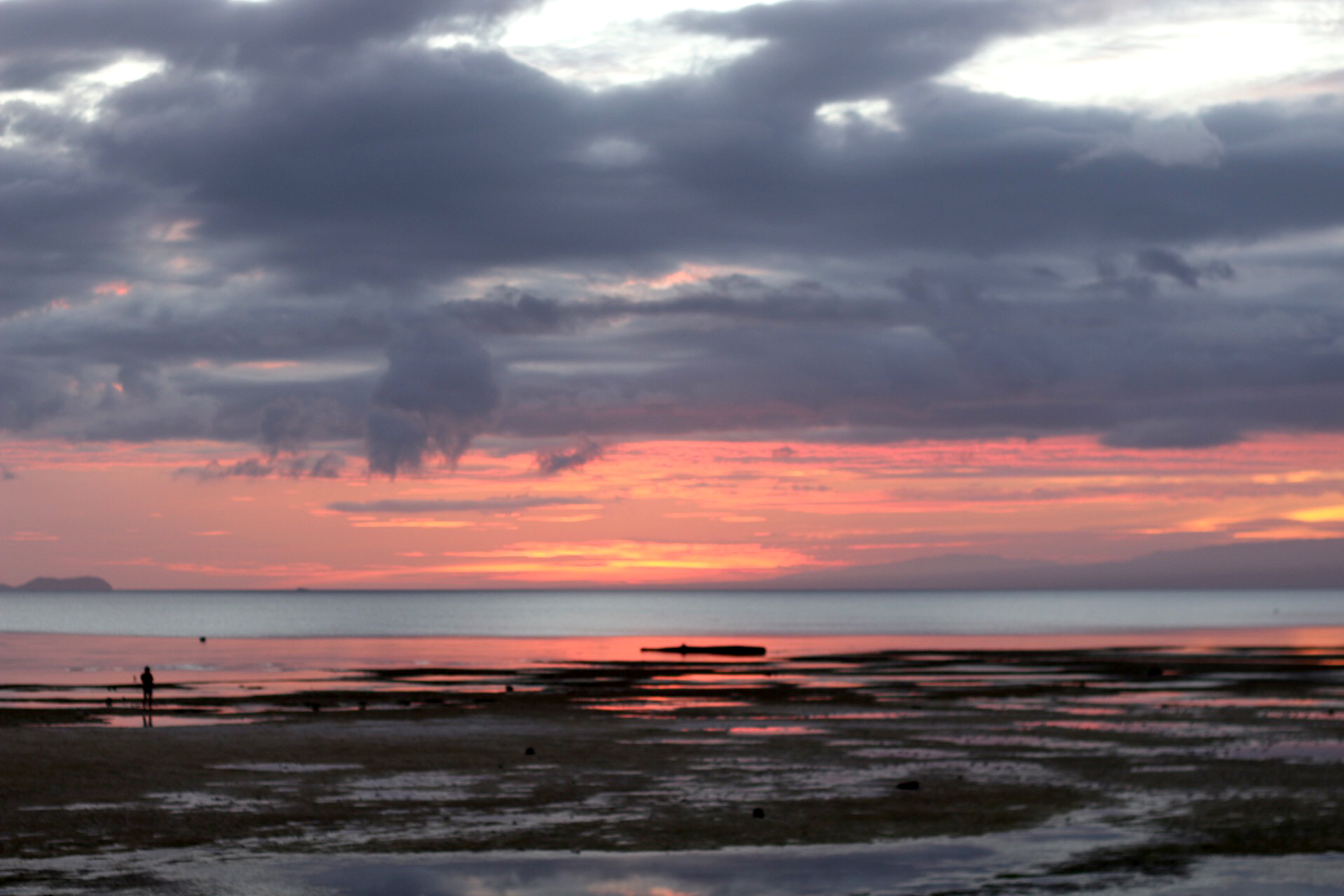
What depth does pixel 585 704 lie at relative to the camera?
59.2 metres

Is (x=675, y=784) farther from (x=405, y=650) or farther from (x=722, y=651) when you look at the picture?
(x=405, y=650)

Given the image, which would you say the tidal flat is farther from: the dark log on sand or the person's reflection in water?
the dark log on sand

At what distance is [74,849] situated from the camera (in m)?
24.2

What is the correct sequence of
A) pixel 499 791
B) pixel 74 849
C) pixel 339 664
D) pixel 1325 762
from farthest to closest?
pixel 339 664
pixel 1325 762
pixel 499 791
pixel 74 849

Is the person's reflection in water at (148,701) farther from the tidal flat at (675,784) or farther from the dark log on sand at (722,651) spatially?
the dark log on sand at (722,651)

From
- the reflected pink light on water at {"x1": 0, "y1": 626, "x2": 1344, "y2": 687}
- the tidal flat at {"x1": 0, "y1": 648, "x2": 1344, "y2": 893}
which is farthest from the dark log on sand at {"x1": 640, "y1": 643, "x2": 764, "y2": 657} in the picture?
the tidal flat at {"x1": 0, "y1": 648, "x2": 1344, "y2": 893}

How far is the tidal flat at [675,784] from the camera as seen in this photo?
77.5 ft

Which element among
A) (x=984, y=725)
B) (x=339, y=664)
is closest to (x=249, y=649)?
(x=339, y=664)

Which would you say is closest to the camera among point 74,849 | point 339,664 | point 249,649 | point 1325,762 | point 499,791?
point 74,849

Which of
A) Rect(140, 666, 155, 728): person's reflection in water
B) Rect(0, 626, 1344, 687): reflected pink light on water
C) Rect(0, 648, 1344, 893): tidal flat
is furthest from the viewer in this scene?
Rect(0, 626, 1344, 687): reflected pink light on water

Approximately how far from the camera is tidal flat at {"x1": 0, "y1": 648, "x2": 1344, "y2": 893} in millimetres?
23625

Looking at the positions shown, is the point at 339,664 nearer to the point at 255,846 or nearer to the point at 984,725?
the point at 984,725

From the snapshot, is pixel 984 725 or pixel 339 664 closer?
pixel 984 725

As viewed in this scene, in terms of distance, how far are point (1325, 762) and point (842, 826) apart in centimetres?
1641
